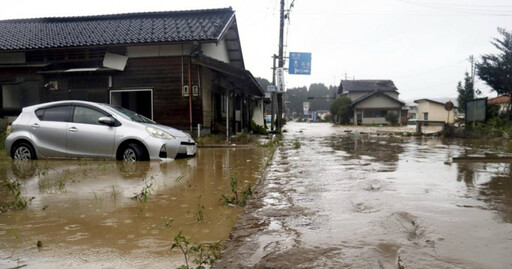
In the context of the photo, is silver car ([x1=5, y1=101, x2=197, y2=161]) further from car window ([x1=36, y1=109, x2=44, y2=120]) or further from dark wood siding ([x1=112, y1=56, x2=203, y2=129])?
dark wood siding ([x1=112, y1=56, x2=203, y2=129])

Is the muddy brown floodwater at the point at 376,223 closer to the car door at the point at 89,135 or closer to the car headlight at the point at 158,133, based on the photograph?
the car headlight at the point at 158,133

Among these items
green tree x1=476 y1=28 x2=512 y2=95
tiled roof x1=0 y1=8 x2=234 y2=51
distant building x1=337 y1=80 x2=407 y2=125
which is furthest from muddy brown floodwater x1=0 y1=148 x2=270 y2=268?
distant building x1=337 y1=80 x2=407 y2=125

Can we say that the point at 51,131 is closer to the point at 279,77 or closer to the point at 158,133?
the point at 158,133

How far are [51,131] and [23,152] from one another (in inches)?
35.7

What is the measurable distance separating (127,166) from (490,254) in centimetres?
573

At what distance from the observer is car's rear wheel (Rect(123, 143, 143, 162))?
725 cm

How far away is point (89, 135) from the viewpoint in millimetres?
7496

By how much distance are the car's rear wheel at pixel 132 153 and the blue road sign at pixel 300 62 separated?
14.6m

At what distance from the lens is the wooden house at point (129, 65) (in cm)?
1310

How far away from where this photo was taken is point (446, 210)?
3.55 metres

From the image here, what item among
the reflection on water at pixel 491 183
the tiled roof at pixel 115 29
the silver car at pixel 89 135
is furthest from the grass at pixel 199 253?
the tiled roof at pixel 115 29

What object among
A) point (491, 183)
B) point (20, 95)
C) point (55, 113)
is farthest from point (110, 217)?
point (20, 95)

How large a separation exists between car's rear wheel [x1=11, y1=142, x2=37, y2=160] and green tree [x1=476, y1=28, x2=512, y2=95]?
25.9m

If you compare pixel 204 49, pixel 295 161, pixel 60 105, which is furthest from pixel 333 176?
pixel 204 49
